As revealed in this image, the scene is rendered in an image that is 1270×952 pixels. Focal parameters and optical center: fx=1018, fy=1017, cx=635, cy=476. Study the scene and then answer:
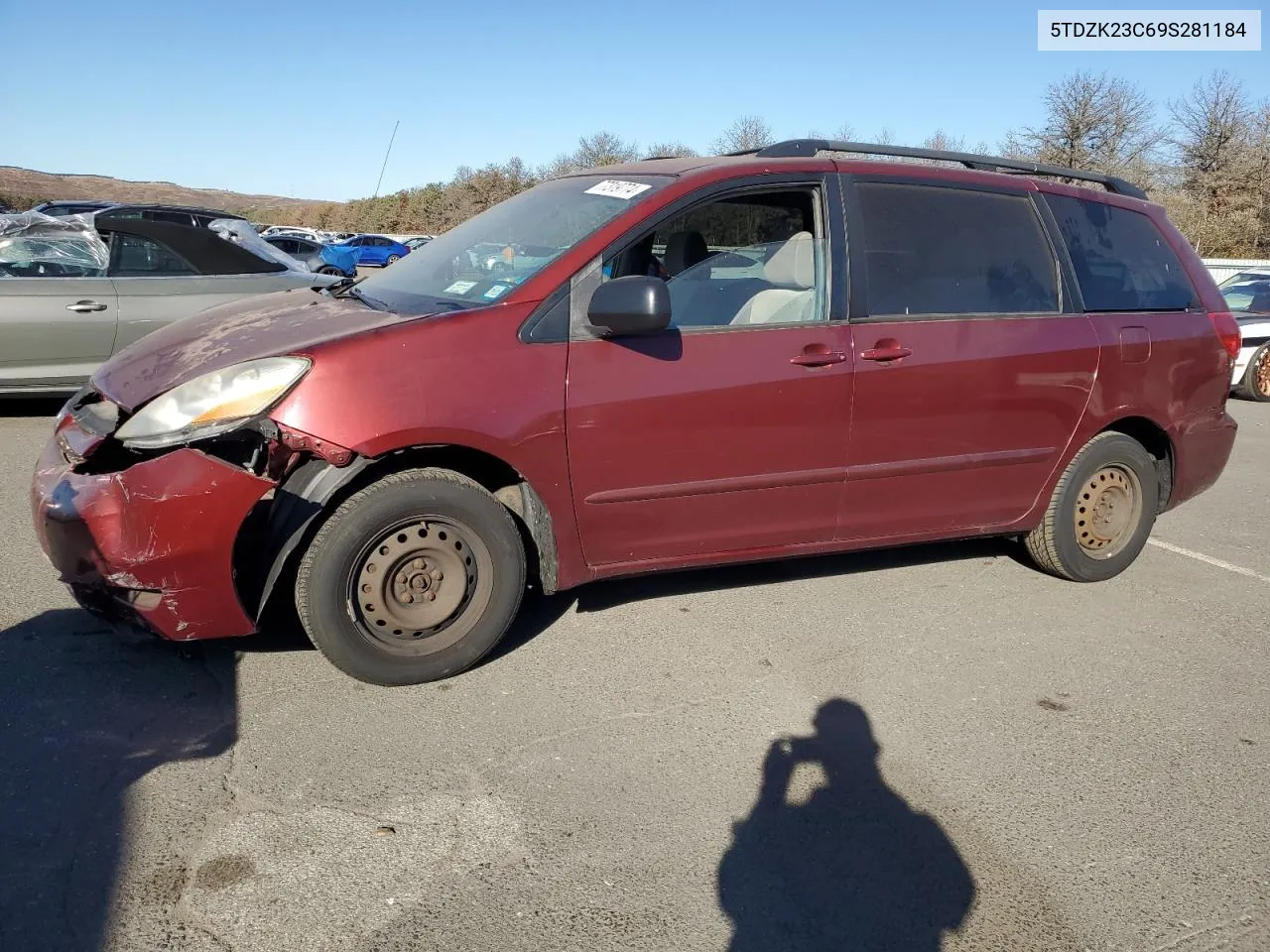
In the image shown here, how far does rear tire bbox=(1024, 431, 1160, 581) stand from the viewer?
4.77 m

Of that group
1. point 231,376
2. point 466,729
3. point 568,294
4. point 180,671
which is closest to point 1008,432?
point 568,294

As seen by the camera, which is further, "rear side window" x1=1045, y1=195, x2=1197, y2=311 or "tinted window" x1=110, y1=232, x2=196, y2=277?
"tinted window" x1=110, y1=232, x2=196, y2=277

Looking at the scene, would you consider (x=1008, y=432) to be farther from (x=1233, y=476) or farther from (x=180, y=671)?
(x=1233, y=476)

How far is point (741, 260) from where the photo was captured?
4.04 m

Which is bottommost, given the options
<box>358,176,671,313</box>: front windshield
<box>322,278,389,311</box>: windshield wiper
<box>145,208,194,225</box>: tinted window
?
<box>322,278,389,311</box>: windshield wiper

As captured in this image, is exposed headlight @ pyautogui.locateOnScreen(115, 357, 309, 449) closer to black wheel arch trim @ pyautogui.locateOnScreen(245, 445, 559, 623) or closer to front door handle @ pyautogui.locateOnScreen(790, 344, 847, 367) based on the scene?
black wheel arch trim @ pyautogui.locateOnScreen(245, 445, 559, 623)

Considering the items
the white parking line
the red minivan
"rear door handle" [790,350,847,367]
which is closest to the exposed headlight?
the red minivan

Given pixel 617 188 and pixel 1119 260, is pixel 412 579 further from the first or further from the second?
pixel 1119 260

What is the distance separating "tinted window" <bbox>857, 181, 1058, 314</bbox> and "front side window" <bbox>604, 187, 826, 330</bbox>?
252mm

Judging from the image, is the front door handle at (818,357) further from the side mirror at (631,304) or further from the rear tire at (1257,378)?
the rear tire at (1257,378)

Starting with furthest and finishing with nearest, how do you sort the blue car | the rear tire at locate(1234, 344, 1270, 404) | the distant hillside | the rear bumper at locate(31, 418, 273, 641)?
the distant hillside
the blue car
the rear tire at locate(1234, 344, 1270, 404)
the rear bumper at locate(31, 418, 273, 641)

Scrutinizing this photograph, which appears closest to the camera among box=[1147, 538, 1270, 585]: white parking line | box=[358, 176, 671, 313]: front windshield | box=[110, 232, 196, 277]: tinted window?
box=[358, 176, 671, 313]: front windshield

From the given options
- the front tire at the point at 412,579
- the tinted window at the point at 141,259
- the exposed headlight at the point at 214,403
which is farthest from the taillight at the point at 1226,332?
the tinted window at the point at 141,259

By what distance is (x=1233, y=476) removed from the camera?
777cm
